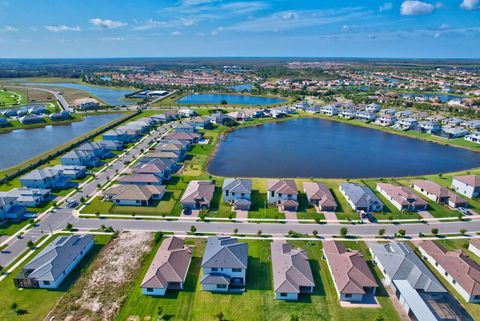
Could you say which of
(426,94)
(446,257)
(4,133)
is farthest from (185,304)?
(426,94)

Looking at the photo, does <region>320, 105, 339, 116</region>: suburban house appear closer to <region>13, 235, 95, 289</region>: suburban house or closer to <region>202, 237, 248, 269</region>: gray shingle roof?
<region>202, 237, 248, 269</region>: gray shingle roof

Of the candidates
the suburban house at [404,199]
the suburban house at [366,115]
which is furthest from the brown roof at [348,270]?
the suburban house at [366,115]

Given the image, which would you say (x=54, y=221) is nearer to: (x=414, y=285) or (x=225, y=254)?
(x=225, y=254)

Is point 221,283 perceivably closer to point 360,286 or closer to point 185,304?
point 185,304

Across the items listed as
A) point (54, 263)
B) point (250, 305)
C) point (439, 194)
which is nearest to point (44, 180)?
point (54, 263)

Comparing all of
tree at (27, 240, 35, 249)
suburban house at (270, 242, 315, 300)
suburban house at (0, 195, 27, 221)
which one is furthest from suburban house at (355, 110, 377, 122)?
tree at (27, 240, 35, 249)

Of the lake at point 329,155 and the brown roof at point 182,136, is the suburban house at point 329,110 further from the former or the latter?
the brown roof at point 182,136
